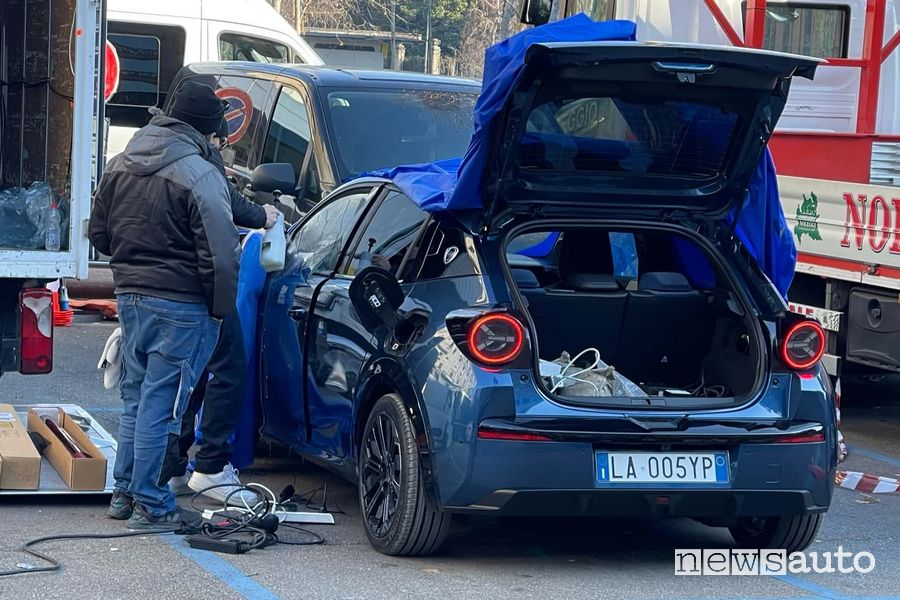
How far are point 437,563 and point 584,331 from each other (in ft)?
3.85

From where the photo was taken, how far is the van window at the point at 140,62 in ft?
52.3

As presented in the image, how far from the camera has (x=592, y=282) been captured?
6199 millimetres

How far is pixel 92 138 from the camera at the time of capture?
6910 mm

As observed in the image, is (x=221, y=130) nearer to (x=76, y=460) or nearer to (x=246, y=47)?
(x=76, y=460)

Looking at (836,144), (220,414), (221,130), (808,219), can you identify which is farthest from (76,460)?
(836,144)

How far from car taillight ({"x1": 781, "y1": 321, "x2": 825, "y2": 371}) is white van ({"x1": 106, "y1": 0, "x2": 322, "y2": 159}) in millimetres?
11246

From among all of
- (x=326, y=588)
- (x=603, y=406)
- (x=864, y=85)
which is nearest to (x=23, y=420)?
(x=326, y=588)

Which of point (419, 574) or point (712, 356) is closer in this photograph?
point (419, 574)

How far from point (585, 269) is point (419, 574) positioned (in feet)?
5.17

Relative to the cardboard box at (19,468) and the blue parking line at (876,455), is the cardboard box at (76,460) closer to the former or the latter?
the cardboard box at (19,468)

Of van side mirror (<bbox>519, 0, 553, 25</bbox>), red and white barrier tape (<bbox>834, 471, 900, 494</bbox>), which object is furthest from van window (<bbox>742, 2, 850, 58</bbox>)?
red and white barrier tape (<bbox>834, 471, 900, 494</bbox>)

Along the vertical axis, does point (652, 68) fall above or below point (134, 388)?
above

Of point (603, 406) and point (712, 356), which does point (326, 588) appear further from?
point (712, 356)

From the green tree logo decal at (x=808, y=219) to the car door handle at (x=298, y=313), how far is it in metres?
3.90
